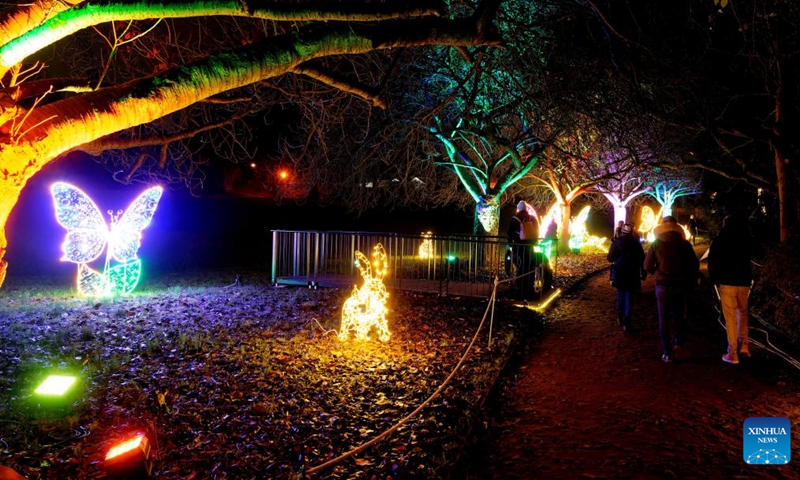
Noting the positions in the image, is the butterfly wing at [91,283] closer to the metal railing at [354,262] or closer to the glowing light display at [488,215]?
the metal railing at [354,262]

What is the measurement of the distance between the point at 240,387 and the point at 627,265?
6.80 metres

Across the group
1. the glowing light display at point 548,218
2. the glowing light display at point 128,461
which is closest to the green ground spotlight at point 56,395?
the glowing light display at point 128,461

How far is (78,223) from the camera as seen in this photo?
10.6 m

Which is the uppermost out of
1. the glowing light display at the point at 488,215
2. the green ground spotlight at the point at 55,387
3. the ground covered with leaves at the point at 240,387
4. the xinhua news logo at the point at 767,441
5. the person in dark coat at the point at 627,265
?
the glowing light display at the point at 488,215

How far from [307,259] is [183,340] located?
6189mm

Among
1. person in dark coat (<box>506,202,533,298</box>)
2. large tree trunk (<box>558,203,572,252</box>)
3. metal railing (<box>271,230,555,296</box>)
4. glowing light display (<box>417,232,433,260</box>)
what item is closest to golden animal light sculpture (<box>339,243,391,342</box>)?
metal railing (<box>271,230,555,296</box>)

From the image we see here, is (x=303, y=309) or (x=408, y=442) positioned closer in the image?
(x=408, y=442)

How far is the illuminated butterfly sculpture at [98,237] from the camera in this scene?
10484mm

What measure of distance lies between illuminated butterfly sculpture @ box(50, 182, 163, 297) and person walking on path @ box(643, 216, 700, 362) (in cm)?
1092

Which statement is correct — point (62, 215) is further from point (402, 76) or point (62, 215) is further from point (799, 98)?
point (799, 98)

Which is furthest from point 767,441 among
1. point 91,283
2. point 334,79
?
point 91,283

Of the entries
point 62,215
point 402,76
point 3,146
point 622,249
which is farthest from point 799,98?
point 62,215

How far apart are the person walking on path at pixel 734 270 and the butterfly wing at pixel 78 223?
486 inches

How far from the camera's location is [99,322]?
27.0 ft
